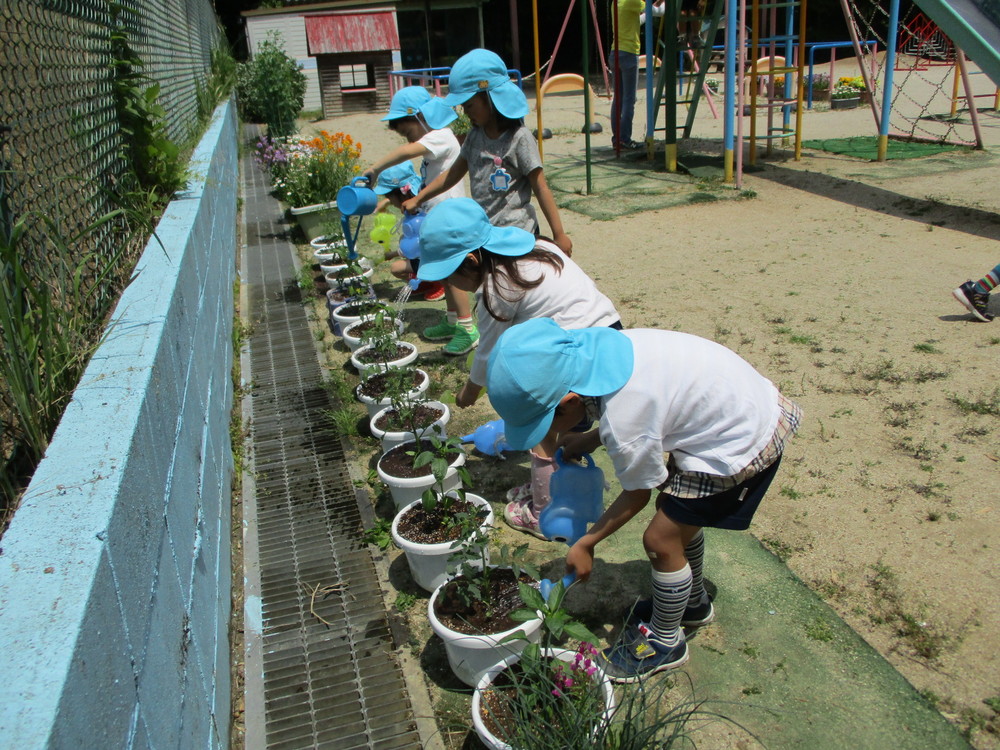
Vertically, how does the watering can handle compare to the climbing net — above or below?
below

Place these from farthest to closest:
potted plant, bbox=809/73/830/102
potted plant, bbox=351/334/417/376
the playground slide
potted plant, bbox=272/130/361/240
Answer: potted plant, bbox=809/73/830/102
potted plant, bbox=272/130/361/240
the playground slide
potted plant, bbox=351/334/417/376

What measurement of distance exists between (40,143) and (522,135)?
6.51 feet

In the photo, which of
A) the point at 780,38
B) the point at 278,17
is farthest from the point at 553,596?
the point at 278,17

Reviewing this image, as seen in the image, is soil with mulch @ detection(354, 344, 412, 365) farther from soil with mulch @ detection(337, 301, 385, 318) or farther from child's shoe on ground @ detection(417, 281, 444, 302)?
child's shoe on ground @ detection(417, 281, 444, 302)

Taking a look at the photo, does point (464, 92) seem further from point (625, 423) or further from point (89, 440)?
point (89, 440)

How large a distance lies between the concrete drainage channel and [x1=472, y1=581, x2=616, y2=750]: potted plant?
0.32m

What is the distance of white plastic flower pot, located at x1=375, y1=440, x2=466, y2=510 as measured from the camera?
2973 millimetres

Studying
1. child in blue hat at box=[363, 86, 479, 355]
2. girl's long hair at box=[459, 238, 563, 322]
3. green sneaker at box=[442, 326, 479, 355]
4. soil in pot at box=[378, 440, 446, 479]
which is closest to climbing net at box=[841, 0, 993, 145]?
child in blue hat at box=[363, 86, 479, 355]

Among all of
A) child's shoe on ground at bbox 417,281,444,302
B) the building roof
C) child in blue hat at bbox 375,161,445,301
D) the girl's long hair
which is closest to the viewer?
the girl's long hair

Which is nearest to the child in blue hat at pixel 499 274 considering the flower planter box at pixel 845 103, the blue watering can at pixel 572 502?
the blue watering can at pixel 572 502

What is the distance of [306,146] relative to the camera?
8.48 meters

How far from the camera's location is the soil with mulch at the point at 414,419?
11.4ft

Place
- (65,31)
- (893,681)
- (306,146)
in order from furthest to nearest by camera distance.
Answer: (306,146), (65,31), (893,681)

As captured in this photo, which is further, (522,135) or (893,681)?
(522,135)
